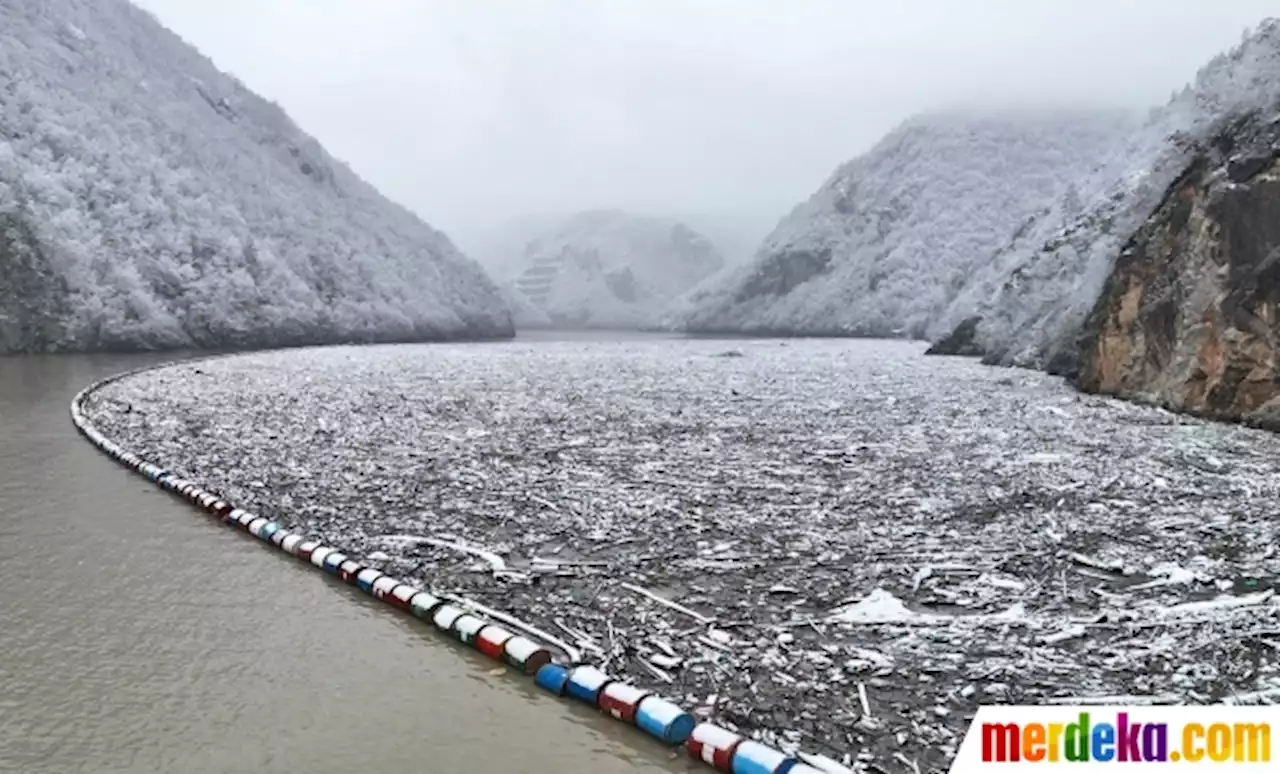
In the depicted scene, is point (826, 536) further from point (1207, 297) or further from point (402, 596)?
point (1207, 297)

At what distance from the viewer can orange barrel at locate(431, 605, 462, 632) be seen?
706cm

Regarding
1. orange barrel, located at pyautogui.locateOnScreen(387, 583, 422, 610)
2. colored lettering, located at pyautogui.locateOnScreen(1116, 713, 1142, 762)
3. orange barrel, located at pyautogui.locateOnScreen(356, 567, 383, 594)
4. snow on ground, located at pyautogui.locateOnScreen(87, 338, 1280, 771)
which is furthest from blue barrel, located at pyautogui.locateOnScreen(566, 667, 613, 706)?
colored lettering, located at pyautogui.locateOnScreen(1116, 713, 1142, 762)

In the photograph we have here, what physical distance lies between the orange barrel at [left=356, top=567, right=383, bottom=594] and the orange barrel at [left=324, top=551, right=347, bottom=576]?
38 cm

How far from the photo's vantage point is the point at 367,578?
8094 mm

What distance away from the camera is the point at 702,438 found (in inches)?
667

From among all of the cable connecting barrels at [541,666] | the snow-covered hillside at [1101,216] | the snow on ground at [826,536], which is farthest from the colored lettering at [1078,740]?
the snow-covered hillside at [1101,216]

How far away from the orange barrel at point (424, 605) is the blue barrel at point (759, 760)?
3175 millimetres

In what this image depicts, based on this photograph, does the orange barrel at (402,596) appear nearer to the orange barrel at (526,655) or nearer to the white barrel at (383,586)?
the white barrel at (383,586)

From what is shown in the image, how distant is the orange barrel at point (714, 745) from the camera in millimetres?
5102

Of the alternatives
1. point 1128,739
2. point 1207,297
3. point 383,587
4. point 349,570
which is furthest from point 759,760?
point 1207,297

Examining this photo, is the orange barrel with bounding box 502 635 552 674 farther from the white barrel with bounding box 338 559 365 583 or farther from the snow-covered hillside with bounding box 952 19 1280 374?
the snow-covered hillside with bounding box 952 19 1280 374

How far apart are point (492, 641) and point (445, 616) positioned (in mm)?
642

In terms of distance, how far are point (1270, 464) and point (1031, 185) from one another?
13030cm

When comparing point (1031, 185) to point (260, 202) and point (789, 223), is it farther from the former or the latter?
point (260, 202)
